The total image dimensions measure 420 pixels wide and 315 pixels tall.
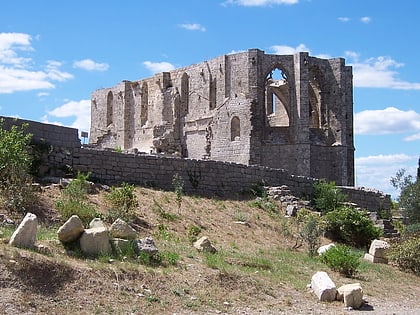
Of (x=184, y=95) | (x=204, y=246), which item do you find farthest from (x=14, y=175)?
(x=184, y=95)

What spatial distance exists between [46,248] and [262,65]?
1048 inches

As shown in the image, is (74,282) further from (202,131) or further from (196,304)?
(202,131)

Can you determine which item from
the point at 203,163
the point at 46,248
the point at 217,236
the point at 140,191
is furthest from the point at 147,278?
the point at 203,163

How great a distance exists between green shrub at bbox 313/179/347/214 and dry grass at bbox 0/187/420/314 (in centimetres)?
563

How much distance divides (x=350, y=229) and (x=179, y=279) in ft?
29.4

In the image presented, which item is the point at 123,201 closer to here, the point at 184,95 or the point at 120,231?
the point at 120,231

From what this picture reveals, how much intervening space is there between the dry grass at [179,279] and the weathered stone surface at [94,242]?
262mm

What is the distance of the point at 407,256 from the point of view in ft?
45.9

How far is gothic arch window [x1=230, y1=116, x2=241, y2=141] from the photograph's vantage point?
109 feet

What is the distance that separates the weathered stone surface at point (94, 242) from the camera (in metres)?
9.24

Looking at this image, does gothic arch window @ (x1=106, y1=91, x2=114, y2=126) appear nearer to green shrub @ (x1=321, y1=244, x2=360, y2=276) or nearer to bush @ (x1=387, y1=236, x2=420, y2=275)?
bush @ (x1=387, y1=236, x2=420, y2=275)

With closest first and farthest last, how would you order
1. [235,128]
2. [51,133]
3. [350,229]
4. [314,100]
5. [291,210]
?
[51,133]
[350,229]
[291,210]
[235,128]
[314,100]

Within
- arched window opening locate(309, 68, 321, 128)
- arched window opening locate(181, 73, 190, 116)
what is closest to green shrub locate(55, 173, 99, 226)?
arched window opening locate(309, 68, 321, 128)

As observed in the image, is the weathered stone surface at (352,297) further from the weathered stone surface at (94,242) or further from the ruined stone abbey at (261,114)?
the ruined stone abbey at (261,114)
